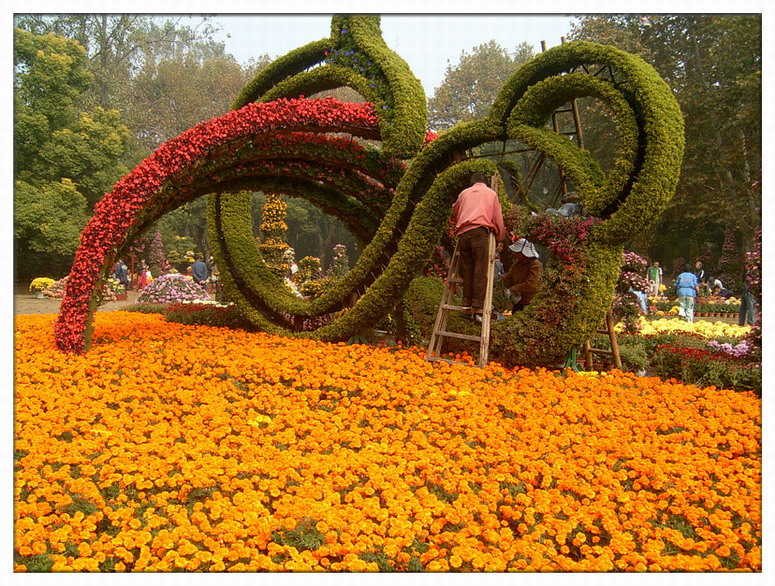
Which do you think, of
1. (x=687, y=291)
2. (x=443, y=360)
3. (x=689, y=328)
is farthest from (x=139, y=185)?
(x=687, y=291)

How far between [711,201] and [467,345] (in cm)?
1528

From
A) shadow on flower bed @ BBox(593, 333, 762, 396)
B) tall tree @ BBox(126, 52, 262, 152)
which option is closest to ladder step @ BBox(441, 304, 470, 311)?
shadow on flower bed @ BBox(593, 333, 762, 396)

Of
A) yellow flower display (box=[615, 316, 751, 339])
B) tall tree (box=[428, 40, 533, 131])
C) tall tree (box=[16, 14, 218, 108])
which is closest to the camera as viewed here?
yellow flower display (box=[615, 316, 751, 339])

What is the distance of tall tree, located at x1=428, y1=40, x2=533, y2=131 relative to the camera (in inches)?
1163

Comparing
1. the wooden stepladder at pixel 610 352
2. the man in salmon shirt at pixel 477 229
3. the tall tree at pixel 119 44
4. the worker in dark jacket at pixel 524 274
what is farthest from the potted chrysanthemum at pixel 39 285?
the wooden stepladder at pixel 610 352

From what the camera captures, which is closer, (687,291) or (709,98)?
(687,291)

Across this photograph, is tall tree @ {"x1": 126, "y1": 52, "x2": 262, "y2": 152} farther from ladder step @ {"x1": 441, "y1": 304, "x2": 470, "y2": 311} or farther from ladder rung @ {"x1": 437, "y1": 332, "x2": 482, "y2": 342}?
ladder rung @ {"x1": 437, "y1": 332, "x2": 482, "y2": 342}

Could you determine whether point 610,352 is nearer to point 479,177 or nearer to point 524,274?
point 524,274

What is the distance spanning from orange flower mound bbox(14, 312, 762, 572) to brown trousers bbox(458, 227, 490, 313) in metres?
0.99

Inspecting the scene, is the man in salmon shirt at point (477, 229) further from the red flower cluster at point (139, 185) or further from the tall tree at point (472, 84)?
the tall tree at point (472, 84)

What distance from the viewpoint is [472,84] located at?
Answer: 30.2m

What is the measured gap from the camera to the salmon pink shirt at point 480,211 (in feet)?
21.8

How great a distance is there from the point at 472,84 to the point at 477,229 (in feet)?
84.9

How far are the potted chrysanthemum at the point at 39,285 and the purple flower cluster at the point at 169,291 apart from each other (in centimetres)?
299
